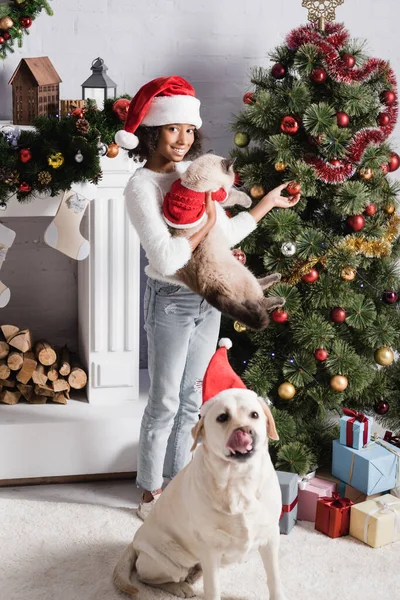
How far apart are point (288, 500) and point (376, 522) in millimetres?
275

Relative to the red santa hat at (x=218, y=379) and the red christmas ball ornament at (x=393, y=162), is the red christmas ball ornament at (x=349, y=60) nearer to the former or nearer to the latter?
the red christmas ball ornament at (x=393, y=162)

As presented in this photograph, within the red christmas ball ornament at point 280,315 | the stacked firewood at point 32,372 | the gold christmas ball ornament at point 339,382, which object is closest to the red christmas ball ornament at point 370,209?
the red christmas ball ornament at point 280,315

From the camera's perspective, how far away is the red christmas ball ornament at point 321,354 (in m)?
2.75

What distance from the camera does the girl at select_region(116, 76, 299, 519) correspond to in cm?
223

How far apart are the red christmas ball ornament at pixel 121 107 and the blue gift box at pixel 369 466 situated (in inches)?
52.2

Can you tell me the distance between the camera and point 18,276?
3.22 m

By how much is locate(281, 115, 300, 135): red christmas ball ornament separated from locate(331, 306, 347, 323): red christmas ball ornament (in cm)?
63

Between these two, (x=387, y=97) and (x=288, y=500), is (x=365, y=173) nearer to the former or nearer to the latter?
(x=387, y=97)

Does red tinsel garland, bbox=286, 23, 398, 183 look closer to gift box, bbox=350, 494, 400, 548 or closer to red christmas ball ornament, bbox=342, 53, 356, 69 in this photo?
red christmas ball ornament, bbox=342, 53, 356, 69

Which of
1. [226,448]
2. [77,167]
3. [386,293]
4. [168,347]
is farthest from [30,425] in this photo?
[386,293]

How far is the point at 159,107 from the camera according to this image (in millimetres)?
2246

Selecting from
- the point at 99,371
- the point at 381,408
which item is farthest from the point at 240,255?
the point at 381,408

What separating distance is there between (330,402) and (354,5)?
1.66 m

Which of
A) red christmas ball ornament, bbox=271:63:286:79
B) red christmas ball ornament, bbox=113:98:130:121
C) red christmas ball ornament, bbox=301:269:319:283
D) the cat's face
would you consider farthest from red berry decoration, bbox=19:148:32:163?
red christmas ball ornament, bbox=301:269:319:283
